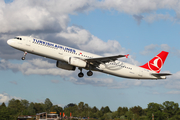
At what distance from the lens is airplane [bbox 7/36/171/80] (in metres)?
43.2

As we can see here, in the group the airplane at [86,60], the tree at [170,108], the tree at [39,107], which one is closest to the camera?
the airplane at [86,60]

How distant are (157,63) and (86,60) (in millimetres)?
18920

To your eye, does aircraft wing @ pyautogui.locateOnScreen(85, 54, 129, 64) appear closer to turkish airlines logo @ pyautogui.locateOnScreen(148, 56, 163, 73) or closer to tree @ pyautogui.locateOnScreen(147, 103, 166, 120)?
turkish airlines logo @ pyautogui.locateOnScreen(148, 56, 163, 73)

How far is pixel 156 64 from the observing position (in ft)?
182

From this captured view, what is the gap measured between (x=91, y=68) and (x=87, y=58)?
2.70m

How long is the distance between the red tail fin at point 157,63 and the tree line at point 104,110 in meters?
63.3

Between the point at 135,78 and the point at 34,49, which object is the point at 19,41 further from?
the point at 135,78

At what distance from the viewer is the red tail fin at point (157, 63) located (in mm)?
54812

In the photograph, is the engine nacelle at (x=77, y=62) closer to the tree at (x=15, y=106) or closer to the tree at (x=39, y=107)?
the tree at (x=15, y=106)

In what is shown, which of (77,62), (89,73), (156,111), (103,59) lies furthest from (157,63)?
(156,111)

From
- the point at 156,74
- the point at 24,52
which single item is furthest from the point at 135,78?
the point at 24,52

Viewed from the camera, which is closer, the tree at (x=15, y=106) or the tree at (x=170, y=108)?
the tree at (x=170, y=108)

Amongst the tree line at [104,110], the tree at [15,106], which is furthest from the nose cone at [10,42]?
the tree at [15,106]

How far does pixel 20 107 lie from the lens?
168 metres
